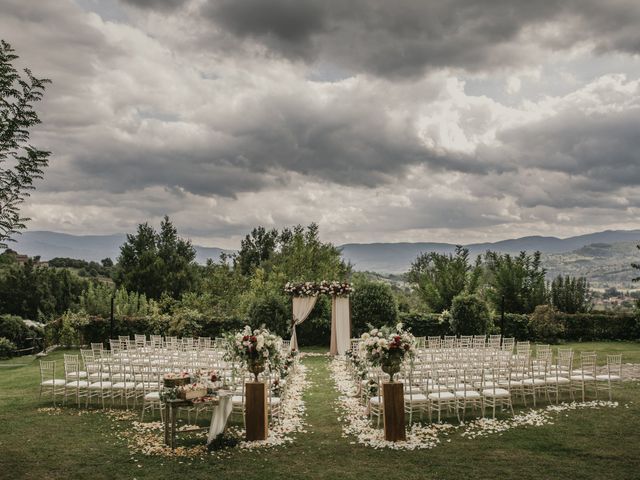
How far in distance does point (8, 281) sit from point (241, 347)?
30.4 m

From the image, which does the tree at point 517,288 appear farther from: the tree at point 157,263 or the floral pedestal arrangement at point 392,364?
the tree at point 157,263

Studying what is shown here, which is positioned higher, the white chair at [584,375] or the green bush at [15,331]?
the green bush at [15,331]

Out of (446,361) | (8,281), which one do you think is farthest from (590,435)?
(8,281)

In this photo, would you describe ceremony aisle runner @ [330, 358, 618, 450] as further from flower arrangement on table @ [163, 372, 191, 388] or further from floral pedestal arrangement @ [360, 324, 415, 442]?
flower arrangement on table @ [163, 372, 191, 388]

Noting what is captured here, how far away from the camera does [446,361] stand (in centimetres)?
1120

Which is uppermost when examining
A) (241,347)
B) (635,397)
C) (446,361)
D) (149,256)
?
(149,256)

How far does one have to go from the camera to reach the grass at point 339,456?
22.1ft

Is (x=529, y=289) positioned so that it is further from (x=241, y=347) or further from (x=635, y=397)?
(x=241, y=347)

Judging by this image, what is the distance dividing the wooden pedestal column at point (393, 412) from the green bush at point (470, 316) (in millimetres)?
13422

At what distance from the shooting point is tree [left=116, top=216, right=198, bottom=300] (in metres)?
39.7

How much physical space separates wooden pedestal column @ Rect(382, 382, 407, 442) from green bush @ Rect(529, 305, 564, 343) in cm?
1693

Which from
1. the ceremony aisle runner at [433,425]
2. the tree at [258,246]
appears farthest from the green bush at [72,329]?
the tree at [258,246]

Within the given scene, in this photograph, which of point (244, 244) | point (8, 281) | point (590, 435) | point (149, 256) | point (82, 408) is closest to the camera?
point (590, 435)

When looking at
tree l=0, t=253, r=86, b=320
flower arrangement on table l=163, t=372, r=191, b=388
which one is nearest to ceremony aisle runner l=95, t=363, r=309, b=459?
flower arrangement on table l=163, t=372, r=191, b=388
